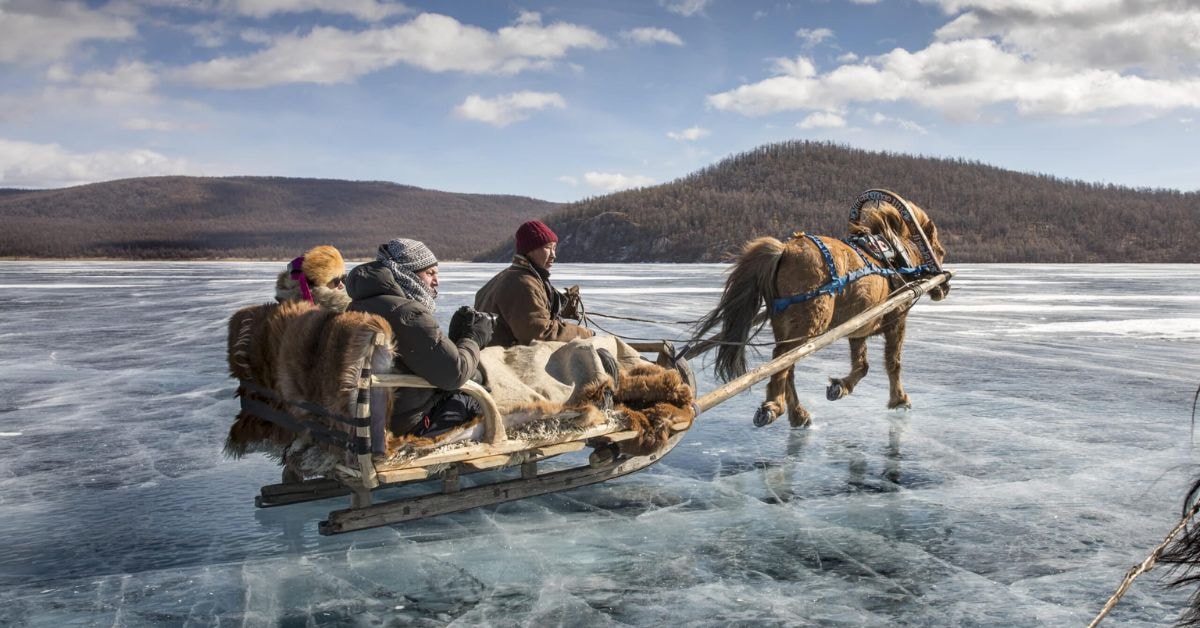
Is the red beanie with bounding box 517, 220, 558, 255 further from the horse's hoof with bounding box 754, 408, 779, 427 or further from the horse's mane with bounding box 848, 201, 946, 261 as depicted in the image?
the horse's mane with bounding box 848, 201, 946, 261

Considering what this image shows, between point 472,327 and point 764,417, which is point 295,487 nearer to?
point 472,327

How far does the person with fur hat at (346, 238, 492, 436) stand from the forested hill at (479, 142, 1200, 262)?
86505 mm

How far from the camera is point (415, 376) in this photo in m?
3.63

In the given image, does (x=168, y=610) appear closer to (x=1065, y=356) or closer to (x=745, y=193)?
(x=1065, y=356)

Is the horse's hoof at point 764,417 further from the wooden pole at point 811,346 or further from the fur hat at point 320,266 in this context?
the fur hat at point 320,266

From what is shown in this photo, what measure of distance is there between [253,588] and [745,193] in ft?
460

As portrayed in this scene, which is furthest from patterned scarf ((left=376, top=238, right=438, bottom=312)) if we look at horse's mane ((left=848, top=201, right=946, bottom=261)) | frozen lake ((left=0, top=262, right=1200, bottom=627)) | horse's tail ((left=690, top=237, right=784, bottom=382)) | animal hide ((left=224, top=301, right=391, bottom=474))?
horse's mane ((left=848, top=201, right=946, bottom=261))

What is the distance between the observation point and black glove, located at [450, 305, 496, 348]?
391 cm

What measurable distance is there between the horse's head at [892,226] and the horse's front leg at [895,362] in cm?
48

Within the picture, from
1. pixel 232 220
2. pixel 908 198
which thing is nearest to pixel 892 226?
pixel 908 198

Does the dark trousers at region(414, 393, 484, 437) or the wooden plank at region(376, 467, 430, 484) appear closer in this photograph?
the wooden plank at region(376, 467, 430, 484)

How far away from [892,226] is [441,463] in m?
5.30

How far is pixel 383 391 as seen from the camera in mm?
3627

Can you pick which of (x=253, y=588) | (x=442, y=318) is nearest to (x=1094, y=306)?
(x=442, y=318)
